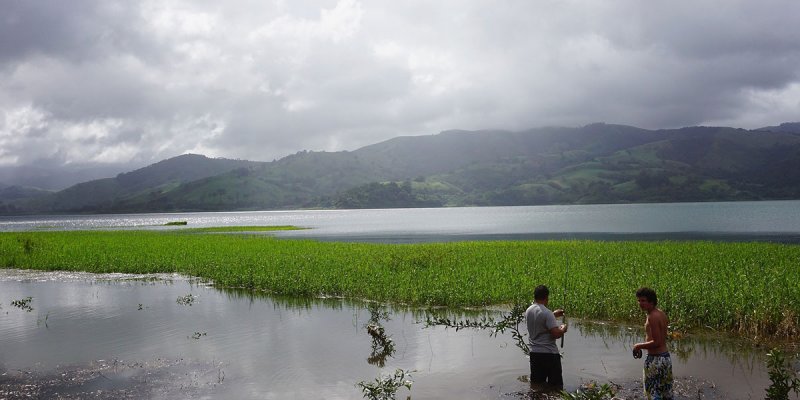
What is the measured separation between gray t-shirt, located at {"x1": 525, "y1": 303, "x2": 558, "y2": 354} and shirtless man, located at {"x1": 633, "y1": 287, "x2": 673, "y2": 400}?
1.90 metres

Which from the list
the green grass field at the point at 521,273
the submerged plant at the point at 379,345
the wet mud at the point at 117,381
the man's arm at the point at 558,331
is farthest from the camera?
the green grass field at the point at 521,273

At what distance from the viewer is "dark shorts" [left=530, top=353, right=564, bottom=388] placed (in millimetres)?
11914

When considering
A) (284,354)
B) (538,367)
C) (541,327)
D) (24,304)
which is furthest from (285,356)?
(24,304)

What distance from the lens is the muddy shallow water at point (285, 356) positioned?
12789 mm

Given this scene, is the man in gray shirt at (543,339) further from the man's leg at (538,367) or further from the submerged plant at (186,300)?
the submerged plant at (186,300)

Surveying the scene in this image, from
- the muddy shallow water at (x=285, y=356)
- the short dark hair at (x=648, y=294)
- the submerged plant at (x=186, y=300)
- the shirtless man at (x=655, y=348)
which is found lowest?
the muddy shallow water at (x=285, y=356)

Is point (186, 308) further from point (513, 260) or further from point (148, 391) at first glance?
point (513, 260)

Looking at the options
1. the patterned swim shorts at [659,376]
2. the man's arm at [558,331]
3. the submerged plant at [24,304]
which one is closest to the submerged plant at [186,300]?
the submerged plant at [24,304]

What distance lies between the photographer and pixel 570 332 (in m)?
17.9

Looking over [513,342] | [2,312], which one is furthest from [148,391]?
[2,312]

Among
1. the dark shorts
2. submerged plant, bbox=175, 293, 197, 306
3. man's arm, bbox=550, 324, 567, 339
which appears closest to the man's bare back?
man's arm, bbox=550, 324, 567, 339

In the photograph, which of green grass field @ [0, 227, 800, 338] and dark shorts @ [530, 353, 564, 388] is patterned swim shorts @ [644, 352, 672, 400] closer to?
dark shorts @ [530, 353, 564, 388]

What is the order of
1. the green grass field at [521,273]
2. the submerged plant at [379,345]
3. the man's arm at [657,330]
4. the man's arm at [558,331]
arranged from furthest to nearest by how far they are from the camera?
the green grass field at [521,273] → the submerged plant at [379,345] → the man's arm at [558,331] → the man's arm at [657,330]

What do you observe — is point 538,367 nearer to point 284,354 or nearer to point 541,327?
point 541,327
